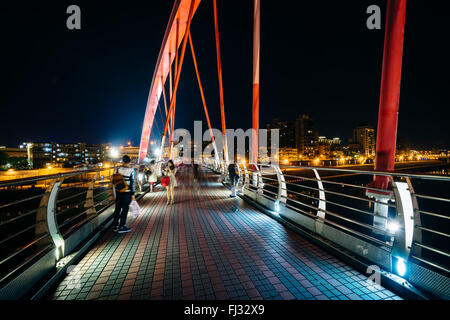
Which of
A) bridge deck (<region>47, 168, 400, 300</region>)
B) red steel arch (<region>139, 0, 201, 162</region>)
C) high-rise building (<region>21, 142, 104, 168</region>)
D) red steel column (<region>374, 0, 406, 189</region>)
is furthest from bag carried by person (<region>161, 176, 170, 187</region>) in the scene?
high-rise building (<region>21, 142, 104, 168</region>)

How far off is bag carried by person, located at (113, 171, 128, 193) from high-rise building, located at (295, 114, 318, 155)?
142m

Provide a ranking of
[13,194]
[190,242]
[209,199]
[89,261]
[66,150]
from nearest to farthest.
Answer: [89,261] < [190,242] < [209,199] < [13,194] < [66,150]

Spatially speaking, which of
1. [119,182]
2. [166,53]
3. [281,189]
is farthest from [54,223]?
[166,53]

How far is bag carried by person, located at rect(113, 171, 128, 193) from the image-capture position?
15.8 ft

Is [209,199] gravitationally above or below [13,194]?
above

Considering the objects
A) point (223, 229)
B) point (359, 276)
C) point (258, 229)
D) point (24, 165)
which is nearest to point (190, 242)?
point (223, 229)

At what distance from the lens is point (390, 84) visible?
509 cm

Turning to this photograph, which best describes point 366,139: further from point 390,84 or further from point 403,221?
point 403,221

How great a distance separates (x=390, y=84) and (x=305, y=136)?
143772 mm

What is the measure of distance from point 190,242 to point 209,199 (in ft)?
14.6

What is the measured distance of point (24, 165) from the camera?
82.0 metres

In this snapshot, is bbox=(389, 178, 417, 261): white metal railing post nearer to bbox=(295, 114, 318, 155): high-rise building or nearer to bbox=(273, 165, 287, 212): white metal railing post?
bbox=(273, 165, 287, 212): white metal railing post

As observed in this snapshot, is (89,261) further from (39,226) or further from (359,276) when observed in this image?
(359,276)

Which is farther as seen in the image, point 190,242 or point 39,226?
point 190,242
